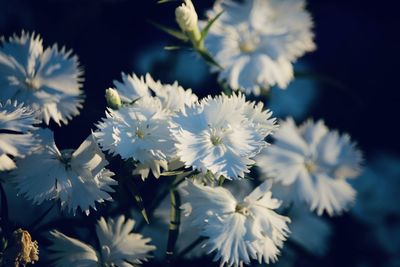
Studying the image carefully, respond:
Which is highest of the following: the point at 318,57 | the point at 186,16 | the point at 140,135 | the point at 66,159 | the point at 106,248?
the point at 186,16

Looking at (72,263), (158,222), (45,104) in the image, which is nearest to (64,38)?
(45,104)

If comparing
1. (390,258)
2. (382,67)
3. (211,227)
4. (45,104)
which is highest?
(382,67)

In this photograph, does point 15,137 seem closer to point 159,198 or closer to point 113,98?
point 113,98

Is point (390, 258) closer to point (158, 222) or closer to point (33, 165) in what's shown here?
point (158, 222)

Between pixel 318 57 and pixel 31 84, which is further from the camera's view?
pixel 318 57

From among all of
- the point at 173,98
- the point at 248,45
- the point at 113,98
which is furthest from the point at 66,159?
the point at 248,45

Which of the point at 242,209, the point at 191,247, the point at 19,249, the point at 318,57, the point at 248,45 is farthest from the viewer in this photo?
the point at 318,57

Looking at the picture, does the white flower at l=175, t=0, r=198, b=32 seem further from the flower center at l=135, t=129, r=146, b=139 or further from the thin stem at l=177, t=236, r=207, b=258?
the thin stem at l=177, t=236, r=207, b=258

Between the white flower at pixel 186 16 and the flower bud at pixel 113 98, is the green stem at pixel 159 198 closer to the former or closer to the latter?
the flower bud at pixel 113 98
